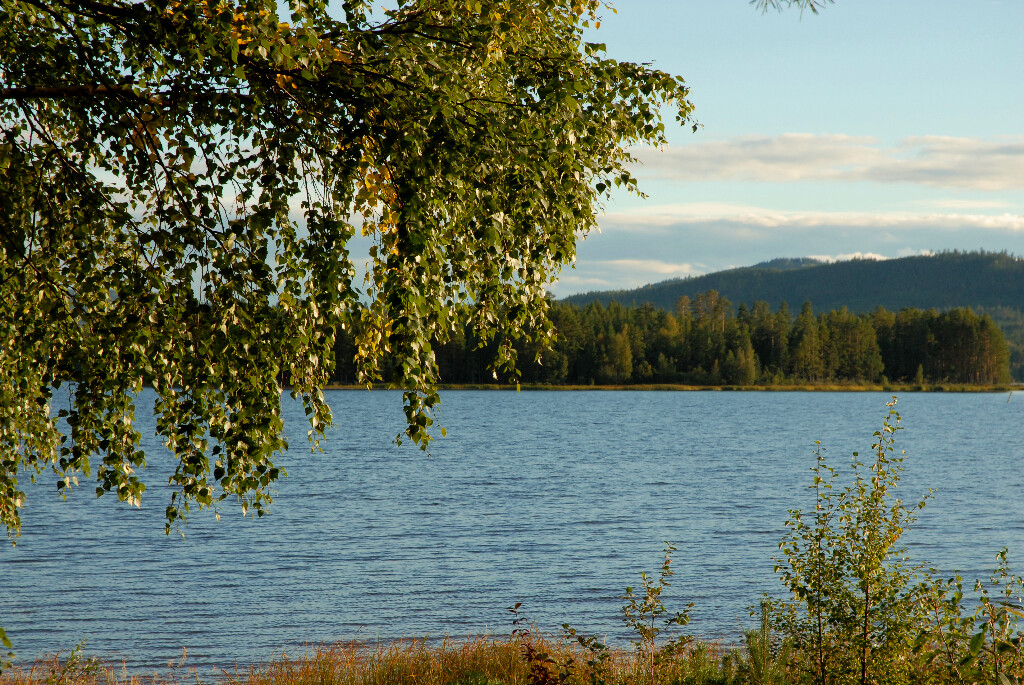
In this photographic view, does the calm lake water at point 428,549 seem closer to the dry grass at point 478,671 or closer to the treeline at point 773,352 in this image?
the dry grass at point 478,671

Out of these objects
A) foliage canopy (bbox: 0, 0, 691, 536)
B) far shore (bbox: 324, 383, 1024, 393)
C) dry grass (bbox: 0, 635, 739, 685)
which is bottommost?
far shore (bbox: 324, 383, 1024, 393)

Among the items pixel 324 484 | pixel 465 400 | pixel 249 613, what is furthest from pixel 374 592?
pixel 465 400

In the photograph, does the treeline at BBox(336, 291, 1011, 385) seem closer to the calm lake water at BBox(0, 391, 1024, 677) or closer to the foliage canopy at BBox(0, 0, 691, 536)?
the calm lake water at BBox(0, 391, 1024, 677)

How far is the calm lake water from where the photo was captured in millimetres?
17672

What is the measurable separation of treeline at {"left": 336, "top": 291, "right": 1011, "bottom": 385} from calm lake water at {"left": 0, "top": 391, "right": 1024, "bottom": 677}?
11471 cm

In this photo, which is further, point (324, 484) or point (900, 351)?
point (900, 351)

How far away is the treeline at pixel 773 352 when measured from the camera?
6737 inches

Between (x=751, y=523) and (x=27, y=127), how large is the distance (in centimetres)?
2741

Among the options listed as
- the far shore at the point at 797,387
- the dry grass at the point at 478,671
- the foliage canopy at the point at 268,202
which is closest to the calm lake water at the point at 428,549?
the dry grass at the point at 478,671

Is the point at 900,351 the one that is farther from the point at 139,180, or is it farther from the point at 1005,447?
the point at 139,180

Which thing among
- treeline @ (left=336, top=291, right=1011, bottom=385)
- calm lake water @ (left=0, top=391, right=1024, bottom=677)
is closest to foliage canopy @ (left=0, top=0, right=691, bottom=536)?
calm lake water @ (left=0, top=391, right=1024, bottom=677)

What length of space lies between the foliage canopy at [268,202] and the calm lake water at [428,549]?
421 inches

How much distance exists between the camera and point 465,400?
479 ft

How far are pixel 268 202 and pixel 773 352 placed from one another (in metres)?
184
